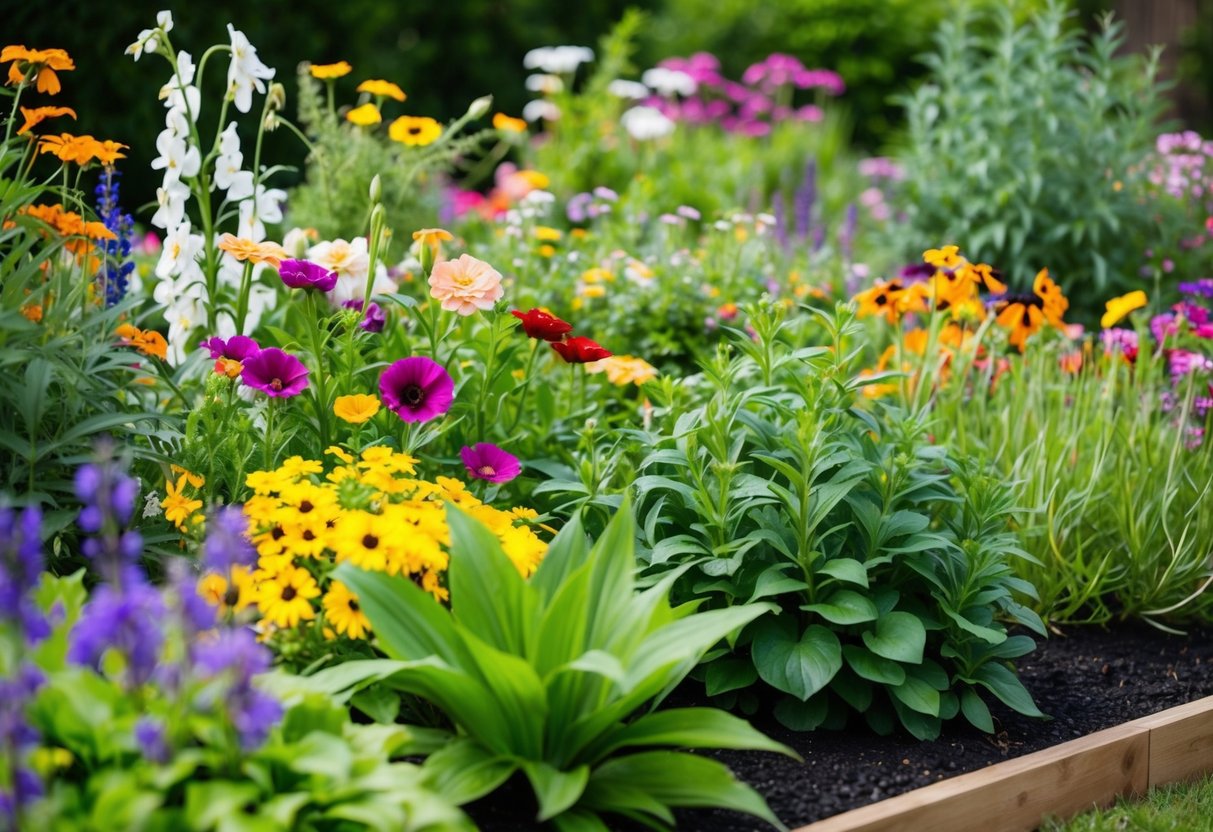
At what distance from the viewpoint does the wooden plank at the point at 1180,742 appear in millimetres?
2490

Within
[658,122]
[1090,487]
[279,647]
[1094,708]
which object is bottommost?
[1094,708]

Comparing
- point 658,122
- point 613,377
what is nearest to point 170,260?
point 613,377

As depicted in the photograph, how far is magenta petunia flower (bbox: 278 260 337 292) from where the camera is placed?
2.43 meters

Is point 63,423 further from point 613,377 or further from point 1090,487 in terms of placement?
point 1090,487

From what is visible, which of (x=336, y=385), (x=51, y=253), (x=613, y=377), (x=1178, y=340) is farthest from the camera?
(x=1178, y=340)

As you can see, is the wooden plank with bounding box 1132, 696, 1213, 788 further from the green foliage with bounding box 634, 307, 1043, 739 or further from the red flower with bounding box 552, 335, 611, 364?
the red flower with bounding box 552, 335, 611, 364

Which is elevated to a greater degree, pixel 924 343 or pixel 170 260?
pixel 170 260

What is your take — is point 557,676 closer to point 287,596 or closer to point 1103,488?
point 287,596

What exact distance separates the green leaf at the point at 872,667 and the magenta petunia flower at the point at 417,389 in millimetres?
993

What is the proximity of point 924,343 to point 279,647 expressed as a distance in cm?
236

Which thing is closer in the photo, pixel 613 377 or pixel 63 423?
pixel 63 423

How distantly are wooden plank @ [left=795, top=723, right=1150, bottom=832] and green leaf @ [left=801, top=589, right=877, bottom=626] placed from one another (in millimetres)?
339

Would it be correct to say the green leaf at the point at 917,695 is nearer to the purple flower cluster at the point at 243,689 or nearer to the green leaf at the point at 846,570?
the green leaf at the point at 846,570

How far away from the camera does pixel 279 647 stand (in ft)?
6.58
